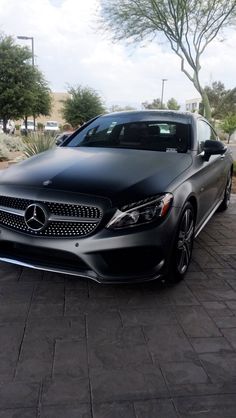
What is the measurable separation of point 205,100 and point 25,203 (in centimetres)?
1624

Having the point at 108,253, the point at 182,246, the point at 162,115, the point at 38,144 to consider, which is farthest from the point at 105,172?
the point at 38,144

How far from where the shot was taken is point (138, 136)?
411 cm

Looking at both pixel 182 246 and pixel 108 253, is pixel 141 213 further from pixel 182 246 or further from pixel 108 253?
pixel 182 246

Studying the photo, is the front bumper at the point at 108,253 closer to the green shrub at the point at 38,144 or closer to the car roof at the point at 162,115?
the car roof at the point at 162,115

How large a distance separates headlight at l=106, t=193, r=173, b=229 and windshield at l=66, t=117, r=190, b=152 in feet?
3.78

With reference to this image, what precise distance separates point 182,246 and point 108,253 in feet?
2.78

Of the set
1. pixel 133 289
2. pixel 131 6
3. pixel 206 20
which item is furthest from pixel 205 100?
pixel 133 289

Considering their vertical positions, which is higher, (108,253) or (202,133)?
(202,133)

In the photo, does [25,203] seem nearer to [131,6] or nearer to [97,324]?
[97,324]

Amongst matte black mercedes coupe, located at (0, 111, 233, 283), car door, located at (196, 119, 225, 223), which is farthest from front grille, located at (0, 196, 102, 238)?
car door, located at (196, 119, 225, 223)

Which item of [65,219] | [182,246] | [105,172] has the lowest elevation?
[182,246]

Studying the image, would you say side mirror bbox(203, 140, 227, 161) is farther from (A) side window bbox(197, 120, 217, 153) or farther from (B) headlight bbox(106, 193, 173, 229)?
(B) headlight bbox(106, 193, 173, 229)

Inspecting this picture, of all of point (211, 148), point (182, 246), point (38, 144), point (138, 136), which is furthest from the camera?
point (38, 144)

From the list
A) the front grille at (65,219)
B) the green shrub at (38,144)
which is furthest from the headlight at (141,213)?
the green shrub at (38,144)
